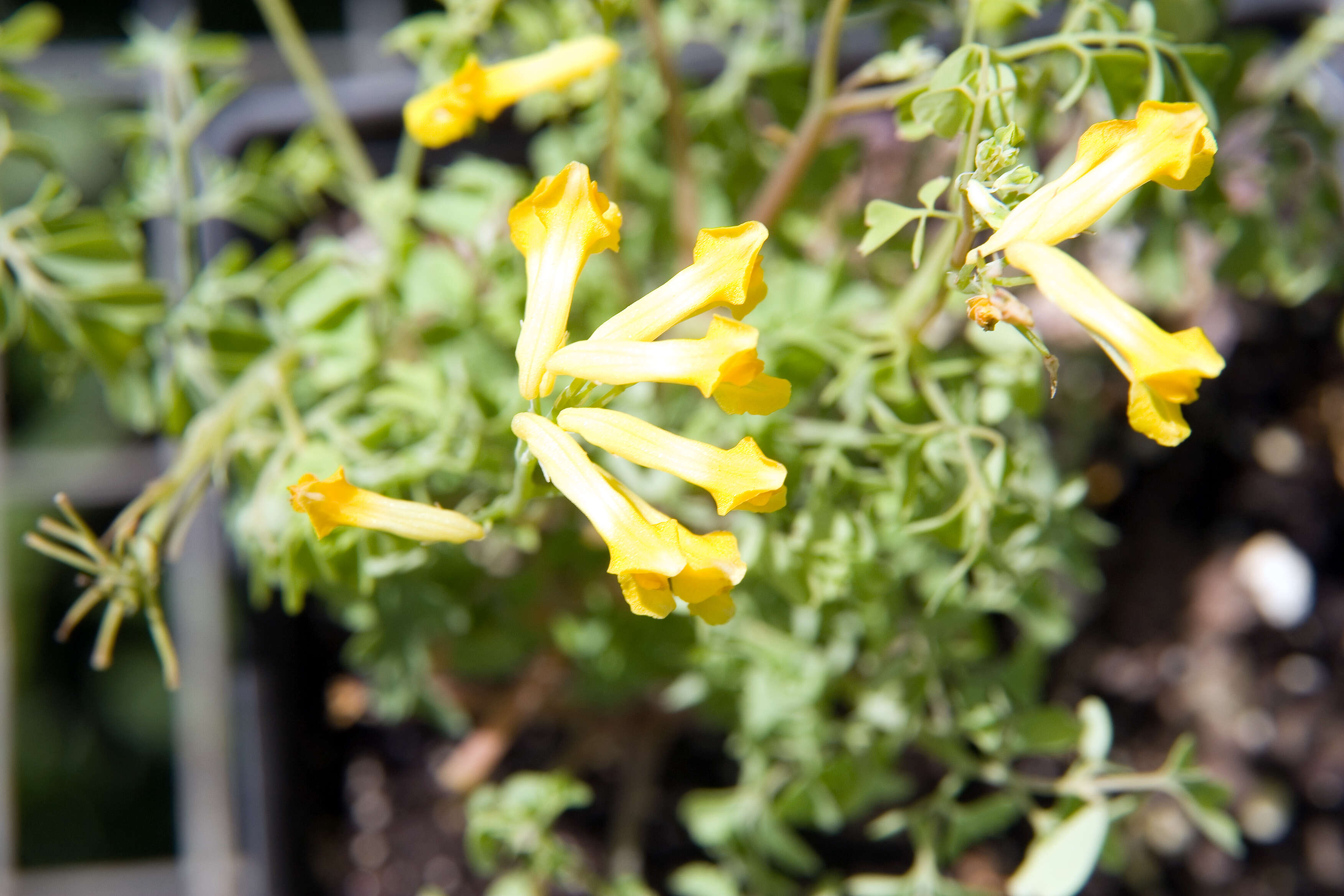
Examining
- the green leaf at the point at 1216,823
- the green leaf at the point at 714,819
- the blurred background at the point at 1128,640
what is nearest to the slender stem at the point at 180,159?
the blurred background at the point at 1128,640

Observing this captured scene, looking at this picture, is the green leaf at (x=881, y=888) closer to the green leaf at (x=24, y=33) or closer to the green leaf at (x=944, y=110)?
the green leaf at (x=944, y=110)

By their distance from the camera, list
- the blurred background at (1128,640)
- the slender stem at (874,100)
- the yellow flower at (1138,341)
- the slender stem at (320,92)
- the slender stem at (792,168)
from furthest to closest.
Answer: the blurred background at (1128,640) → the slender stem at (320,92) → the slender stem at (792,168) → the slender stem at (874,100) → the yellow flower at (1138,341)

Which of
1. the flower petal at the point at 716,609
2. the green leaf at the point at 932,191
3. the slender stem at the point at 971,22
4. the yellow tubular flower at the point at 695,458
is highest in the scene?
the slender stem at the point at 971,22

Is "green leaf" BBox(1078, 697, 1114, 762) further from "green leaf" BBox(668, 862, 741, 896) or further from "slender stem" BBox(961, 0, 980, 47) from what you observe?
"slender stem" BBox(961, 0, 980, 47)

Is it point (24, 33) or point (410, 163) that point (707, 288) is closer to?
point (410, 163)

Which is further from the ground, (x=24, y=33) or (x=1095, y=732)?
(x=24, y=33)

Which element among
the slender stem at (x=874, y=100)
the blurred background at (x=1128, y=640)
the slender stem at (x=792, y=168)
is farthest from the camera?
the blurred background at (x=1128, y=640)

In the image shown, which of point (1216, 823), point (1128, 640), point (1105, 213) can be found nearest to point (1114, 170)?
point (1105, 213)

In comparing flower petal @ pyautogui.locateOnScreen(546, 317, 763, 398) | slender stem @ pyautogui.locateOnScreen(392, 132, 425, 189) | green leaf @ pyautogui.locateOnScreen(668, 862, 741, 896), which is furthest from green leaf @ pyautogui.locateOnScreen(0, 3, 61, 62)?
green leaf @ pyautogui.locateOnScreen(668, 862, 741, 896)
